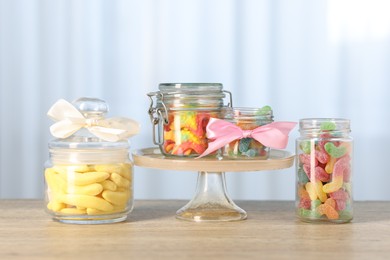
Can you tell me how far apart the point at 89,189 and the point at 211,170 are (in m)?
0.23

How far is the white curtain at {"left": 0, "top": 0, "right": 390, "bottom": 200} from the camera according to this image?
134 inches

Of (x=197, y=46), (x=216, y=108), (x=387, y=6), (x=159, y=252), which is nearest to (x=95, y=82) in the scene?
(x=197, y=46)

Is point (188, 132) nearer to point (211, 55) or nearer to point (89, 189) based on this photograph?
point (89, 189)

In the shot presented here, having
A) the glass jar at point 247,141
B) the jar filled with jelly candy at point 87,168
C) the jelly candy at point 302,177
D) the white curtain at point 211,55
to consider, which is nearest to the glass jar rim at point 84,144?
the jar filled with jelly candy at point 87,168

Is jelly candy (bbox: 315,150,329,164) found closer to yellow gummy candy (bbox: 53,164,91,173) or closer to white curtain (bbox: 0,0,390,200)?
yellow gummy candy (bbox: 53,164,91,173)

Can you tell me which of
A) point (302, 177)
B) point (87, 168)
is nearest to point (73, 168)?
point (87, 168)

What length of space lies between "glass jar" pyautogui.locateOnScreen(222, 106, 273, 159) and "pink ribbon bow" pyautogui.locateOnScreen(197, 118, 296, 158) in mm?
13

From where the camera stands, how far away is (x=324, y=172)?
4.81 feet

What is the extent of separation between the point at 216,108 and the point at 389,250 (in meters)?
0.48

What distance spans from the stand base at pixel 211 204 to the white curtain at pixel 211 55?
6.04ft

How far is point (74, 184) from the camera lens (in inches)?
58.1

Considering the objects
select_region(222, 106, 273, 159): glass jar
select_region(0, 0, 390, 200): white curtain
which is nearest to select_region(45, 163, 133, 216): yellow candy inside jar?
select_region(222, 106, 273, 159): glass jar

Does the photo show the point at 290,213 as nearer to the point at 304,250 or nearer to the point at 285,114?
the point at 304,250

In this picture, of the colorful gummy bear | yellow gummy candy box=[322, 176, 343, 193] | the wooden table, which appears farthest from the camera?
the colorful gummy bear
